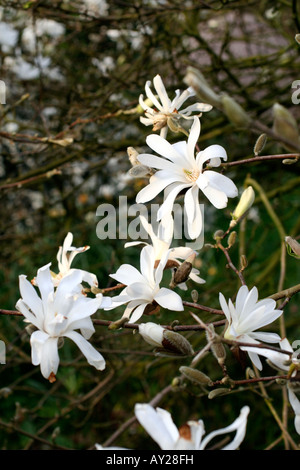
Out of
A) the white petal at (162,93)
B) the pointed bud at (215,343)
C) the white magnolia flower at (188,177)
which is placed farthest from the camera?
the white petal at (162,93)

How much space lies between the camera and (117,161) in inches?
74.4

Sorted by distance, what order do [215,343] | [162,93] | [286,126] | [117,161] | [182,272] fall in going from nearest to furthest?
[286,126] → [215,343] → [182,272] → [162,93] → [117,161]

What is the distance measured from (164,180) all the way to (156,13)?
0.92 m

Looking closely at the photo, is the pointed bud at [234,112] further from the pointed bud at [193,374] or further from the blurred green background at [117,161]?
the blurred green background at [117,161]

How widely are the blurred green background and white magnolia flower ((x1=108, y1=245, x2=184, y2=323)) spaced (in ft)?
1.77

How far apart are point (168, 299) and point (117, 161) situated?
4.36 feet

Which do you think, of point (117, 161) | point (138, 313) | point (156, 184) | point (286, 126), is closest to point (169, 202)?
point (156, 184)

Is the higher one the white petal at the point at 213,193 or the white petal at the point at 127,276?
the white petal at the point at 213,193

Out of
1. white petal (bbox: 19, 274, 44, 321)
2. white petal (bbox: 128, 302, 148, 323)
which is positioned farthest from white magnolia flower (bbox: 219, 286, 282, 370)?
white petal (bbox: 19, 274, 44, 321)

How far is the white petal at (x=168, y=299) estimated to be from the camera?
606 mm

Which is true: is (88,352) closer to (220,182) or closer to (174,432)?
(174,432)

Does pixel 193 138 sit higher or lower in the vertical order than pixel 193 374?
higher

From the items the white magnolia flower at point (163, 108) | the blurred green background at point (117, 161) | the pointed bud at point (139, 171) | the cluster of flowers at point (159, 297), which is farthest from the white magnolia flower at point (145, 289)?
the blurred green background at point (117, 161)

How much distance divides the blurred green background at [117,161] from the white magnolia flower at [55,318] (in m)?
0.58
